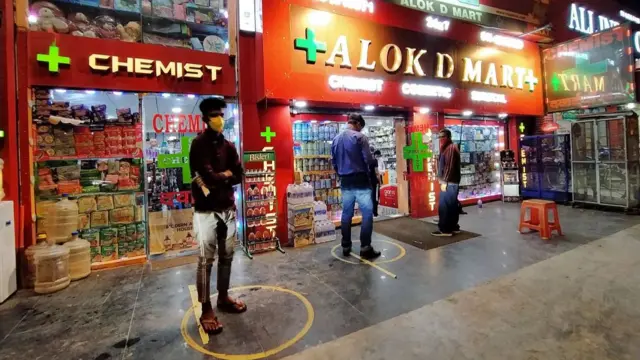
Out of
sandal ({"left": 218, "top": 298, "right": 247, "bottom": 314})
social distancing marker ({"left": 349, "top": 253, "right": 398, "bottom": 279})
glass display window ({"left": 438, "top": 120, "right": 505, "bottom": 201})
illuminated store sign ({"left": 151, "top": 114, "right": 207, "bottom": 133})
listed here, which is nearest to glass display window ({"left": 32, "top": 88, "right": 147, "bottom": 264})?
illuminated store sign ({"left": 151, "top": 114, "right": 207, "bottom": 133})

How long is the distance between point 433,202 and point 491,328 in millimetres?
5128

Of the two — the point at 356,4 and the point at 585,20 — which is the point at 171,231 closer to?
the point at 356,4

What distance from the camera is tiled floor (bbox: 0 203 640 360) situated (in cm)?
259

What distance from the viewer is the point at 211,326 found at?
2.72m

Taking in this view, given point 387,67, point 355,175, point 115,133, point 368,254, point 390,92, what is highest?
point 387,67

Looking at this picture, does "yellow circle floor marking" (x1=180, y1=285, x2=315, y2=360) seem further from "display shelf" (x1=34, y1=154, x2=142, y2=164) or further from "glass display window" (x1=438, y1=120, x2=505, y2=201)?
"glass display window" (x1=438, y1=120, x2=505, y2=201)

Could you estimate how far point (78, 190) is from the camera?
4.52 m

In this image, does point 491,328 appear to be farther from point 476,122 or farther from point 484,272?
point 476,122

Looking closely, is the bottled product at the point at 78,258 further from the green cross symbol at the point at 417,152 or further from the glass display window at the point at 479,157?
the glass display window at the point at 479,157

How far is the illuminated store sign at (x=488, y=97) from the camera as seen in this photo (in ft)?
24.8

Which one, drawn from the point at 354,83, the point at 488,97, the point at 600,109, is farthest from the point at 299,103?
the point at 600,109

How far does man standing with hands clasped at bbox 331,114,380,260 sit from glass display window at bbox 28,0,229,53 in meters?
2.87

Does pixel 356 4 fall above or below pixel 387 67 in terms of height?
above

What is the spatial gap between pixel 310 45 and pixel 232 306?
4.28 metres
